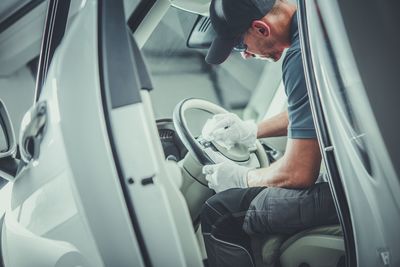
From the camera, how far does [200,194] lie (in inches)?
66.4

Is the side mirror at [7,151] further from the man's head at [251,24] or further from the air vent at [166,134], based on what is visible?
the man's head at [251,24]

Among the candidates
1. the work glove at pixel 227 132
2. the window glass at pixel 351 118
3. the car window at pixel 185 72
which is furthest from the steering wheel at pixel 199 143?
the car window at pixel 185 72

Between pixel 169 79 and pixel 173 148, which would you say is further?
pixel 169 79

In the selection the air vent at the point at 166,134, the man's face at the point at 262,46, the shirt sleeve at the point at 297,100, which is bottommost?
the air vent at the point at 166,134

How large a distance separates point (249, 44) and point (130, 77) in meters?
0.86

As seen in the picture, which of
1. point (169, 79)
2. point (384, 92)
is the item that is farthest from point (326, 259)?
point (169, 79)

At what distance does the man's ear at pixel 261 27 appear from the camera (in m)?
1.42

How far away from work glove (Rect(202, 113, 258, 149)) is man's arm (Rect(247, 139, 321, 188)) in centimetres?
42

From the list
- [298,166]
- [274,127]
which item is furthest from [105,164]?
[274,127]

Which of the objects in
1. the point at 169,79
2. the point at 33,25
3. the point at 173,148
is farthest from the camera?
the point at 169,79

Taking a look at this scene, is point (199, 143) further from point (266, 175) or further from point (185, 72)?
point (185, 72)

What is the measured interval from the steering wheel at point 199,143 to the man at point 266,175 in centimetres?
8

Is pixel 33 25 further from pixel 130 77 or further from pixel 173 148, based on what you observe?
pixel 130 77

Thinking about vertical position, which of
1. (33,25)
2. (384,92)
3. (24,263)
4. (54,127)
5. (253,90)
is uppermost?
(33,25)
